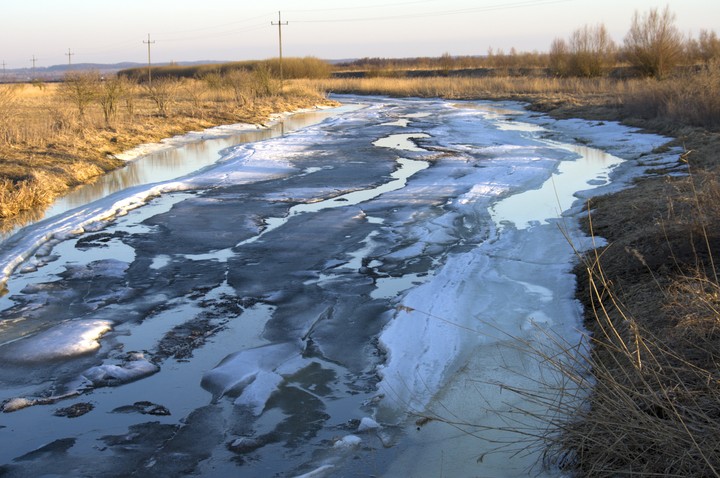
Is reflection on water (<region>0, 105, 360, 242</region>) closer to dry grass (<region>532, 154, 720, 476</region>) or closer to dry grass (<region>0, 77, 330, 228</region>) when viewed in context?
dry grass (<region>0, 77, 330, 228</region>)

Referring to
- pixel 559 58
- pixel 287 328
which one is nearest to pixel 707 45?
pixel 559 58

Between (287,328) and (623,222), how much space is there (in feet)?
16.4

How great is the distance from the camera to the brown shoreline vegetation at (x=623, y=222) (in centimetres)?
356

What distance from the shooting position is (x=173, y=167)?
18562 mm

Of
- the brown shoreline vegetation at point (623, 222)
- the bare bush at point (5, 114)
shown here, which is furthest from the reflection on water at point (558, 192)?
the bare bush at point (5, 114)

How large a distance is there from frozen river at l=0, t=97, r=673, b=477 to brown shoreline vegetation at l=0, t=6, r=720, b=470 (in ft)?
1.32

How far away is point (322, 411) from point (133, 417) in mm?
1337

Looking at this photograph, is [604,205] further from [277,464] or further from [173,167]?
[173,167]

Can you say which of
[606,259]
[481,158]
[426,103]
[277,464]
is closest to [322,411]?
[277,464]

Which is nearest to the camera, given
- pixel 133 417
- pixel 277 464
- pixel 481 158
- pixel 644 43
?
pixel 277 464

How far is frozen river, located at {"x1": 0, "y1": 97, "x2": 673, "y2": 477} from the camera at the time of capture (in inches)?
187

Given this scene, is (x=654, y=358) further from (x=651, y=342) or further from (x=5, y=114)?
(x=5, y=114)

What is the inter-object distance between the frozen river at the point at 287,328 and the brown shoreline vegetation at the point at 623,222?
40 centimetres

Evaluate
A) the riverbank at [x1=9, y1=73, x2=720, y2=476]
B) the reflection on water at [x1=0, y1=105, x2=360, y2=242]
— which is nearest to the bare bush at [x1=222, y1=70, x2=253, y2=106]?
the reflection on water at [x1=0, y1=105, x2=360, y2=242]
